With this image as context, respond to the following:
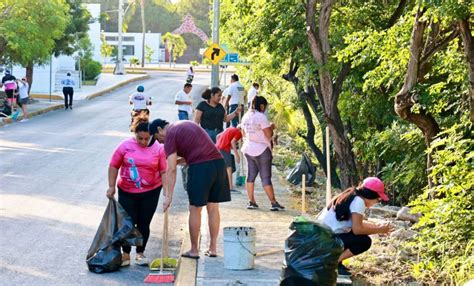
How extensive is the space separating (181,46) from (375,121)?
276 ft

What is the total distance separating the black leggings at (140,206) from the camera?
10.3 metres

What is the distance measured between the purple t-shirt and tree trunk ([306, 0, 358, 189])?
5.16 meters

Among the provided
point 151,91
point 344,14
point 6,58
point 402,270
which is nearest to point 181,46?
point 151,91

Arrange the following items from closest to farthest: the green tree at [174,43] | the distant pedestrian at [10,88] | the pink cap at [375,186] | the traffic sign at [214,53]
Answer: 1. the pink cap at [375,186]
2. the traffic sign at [214,53]
3. the distant pedestrian at [10,88]
4. the green tree at [174,43]

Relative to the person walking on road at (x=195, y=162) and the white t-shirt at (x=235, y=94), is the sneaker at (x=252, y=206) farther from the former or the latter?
the white t-shirt at (x=235, y=94)

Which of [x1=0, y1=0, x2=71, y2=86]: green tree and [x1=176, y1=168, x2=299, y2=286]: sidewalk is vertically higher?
[x1=0, y1=0, x2=71, y2=86]: green tree

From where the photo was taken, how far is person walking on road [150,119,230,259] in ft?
31.7

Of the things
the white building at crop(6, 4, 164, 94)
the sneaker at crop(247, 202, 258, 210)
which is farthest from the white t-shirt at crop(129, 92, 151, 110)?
the white building at crop(6, 4, 164, 94)

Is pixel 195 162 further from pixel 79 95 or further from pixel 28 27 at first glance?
pixel 79 95

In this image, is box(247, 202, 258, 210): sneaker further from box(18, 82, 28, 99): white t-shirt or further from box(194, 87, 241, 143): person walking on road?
box(18, 82, 28, 99): white t-shirt

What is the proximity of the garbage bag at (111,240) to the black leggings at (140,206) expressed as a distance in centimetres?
24

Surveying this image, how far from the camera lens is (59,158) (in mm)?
19875

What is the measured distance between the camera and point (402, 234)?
11.1 m

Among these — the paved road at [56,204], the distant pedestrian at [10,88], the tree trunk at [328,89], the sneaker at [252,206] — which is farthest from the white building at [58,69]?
the sneaker at [252,206]
